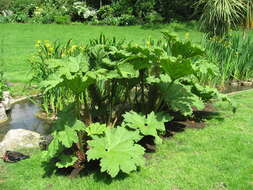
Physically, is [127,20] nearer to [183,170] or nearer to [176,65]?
[176,65]

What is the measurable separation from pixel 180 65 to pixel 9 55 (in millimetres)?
8680

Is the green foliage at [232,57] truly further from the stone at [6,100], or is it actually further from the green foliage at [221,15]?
the stone at [6,100]

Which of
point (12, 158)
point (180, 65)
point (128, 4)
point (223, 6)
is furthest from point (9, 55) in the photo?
point (128, 4)

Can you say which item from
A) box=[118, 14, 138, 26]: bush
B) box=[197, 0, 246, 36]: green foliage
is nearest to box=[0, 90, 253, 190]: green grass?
box=[197, 0, 246, 36]: green foliage

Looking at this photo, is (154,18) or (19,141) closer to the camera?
(19,141)

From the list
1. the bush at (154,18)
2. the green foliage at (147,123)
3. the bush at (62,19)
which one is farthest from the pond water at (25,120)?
the bush at (62,19)

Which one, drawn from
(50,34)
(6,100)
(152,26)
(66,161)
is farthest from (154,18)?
(66,161)

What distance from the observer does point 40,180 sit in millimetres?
3807

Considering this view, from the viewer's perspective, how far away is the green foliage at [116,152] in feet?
11.4

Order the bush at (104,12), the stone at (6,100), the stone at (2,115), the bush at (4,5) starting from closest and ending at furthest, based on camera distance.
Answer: the stone at (2,115)
the stone at (6,100)
the bush at (104,12)
the bush at (4,5)

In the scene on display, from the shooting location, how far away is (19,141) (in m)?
4.72

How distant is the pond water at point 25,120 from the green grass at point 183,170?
1201mm

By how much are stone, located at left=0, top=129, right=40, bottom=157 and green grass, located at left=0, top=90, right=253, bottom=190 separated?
0.32 meters

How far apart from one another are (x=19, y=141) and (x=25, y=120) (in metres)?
1.26
